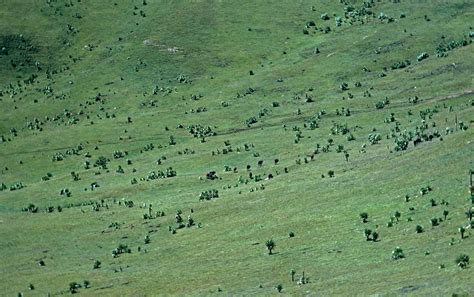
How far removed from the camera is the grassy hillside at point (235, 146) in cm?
7175

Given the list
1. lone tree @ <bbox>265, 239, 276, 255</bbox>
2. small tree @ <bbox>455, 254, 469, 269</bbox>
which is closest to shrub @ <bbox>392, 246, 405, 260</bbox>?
small tree @ <bbox>455, 254, 469, 269</bbox>

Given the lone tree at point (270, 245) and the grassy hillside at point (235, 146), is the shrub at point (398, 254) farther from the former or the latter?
the lone tree at point (270, 245)

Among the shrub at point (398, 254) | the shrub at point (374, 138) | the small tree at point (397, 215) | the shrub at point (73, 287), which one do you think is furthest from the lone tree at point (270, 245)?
the shrub at point (374, 138)

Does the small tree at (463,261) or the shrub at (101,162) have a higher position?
the small tree at (463,261)

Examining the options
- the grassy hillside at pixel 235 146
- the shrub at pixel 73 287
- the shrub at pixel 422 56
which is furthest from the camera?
the shrub at pixel 422 56

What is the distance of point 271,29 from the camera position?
492ft

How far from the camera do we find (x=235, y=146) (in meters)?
113

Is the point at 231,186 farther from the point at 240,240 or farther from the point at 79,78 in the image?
the point at 79,78

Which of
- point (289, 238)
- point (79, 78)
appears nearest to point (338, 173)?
point (289, 238)

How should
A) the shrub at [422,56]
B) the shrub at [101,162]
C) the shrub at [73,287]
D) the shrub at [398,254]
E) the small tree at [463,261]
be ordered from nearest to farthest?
the small tree at [463,261] → the shrub at [398,254] → the shrub at [73,287] → the shrub at [101,162] → the shrub at [422,56]

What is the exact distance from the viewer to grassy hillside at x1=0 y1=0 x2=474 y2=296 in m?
71.8

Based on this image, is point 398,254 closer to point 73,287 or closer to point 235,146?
point 73,287

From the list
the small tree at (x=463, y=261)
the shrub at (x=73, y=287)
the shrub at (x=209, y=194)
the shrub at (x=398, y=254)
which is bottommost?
the shrub at (x=209, y=194)

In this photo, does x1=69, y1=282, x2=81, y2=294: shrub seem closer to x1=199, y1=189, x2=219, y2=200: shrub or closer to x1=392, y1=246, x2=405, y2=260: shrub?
x1=392, y1=246, x2=405, y2=260: shrub
